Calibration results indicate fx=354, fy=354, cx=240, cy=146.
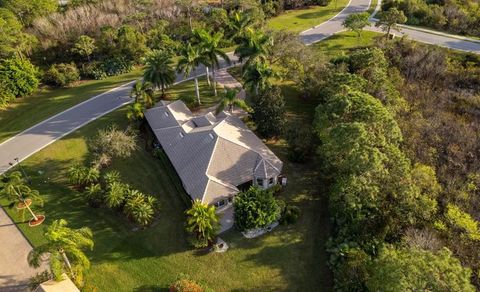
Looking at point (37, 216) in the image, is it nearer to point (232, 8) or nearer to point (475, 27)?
point (232, 8)

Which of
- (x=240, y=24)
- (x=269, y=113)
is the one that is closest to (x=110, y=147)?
(x=269, y=113)

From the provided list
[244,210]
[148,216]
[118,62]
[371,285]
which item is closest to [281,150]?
[244,210]

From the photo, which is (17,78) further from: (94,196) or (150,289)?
(150,289)

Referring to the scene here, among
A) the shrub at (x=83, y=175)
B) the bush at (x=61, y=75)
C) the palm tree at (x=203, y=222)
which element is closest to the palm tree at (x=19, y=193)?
the shrub at (x=83, y=175)

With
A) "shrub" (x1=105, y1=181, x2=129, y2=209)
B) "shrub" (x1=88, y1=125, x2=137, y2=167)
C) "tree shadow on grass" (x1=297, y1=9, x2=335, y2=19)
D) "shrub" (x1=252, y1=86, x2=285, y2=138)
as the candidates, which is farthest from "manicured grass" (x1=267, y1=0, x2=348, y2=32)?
"shrub" (x1=105, y1=181, x2=129, y2=209)

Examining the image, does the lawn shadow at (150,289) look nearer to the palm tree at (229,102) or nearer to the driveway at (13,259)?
the driveway at (13,259)
